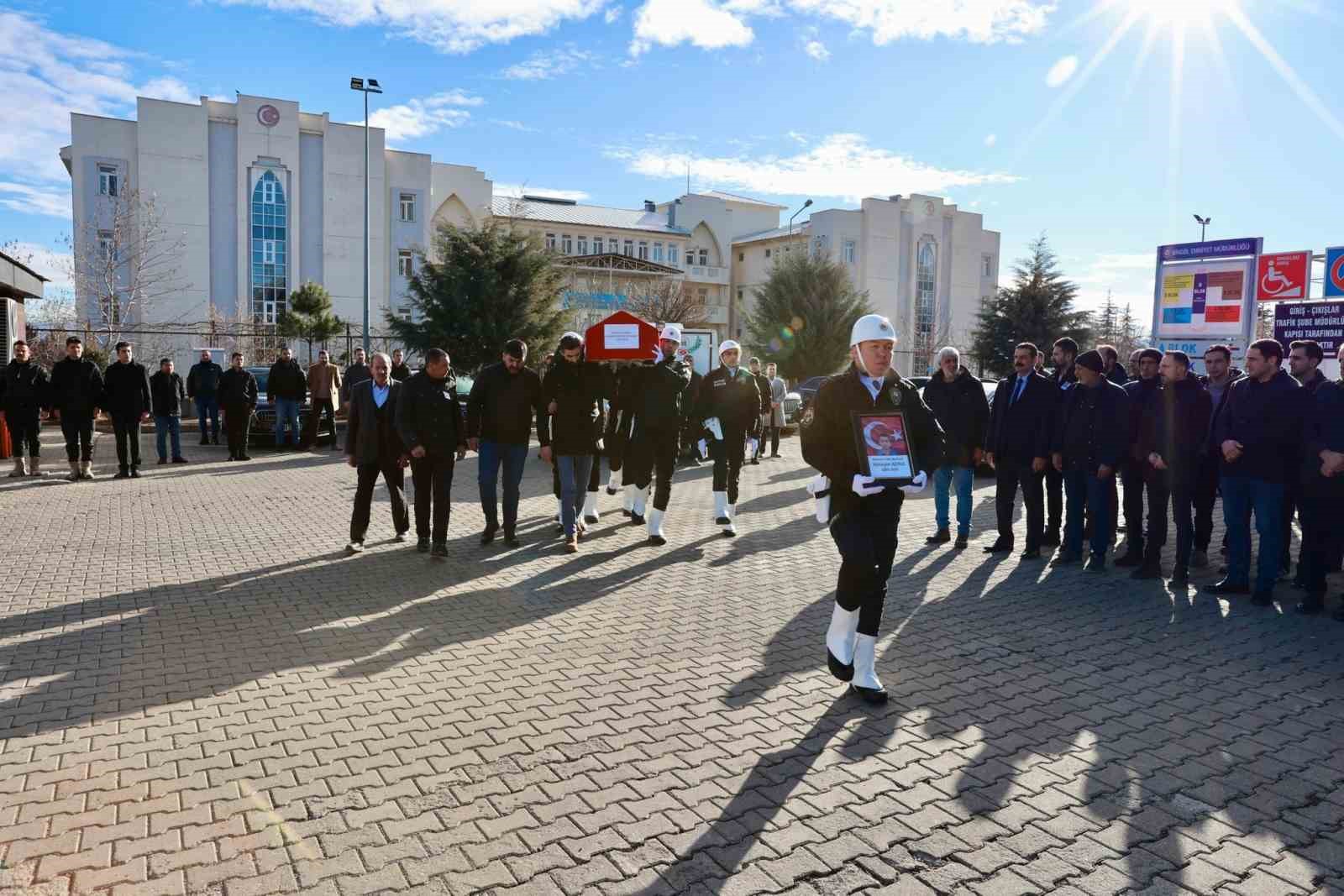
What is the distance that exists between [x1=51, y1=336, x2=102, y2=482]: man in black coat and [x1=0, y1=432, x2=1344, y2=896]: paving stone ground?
568 cm

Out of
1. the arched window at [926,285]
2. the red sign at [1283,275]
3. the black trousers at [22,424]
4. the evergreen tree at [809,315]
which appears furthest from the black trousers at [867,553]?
the arched window at [926,285]

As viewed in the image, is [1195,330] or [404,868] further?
[1195,330]

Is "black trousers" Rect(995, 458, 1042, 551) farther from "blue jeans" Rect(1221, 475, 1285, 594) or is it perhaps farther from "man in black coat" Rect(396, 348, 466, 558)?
"man in black coat" Rect(396, 348, 466, 558)

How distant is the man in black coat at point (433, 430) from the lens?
884 centimetres

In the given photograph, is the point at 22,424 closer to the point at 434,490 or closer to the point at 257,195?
the point at 434,490

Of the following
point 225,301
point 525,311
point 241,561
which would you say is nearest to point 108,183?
point 225,301

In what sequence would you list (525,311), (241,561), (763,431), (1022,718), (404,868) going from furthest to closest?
(525,311), (763,431), (241,561), (1022,718), (404,868)

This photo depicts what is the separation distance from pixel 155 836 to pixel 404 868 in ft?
3.43

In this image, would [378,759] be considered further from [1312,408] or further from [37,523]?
[37,523]


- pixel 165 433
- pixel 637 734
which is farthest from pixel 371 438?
pixel 165 433

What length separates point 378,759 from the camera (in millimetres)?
4430

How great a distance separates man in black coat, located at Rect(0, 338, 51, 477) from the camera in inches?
561

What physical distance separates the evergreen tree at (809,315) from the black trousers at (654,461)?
3044cm

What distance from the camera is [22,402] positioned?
562 inches
